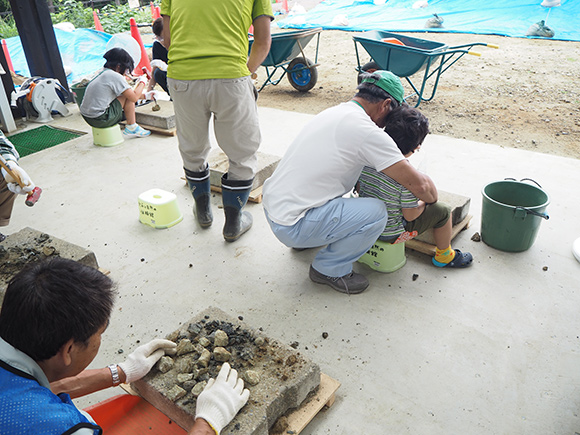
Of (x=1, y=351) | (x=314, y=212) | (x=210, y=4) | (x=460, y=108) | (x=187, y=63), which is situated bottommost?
(x=460, y=108)

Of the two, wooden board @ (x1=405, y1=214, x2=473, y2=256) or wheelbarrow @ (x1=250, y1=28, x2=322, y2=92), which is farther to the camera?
wheelbarrow @ (x1=250, y1=28, x2=322, y2=92)

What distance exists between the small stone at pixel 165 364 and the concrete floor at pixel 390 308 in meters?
0.38

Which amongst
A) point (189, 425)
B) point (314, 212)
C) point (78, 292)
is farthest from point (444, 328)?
point (78, 292)

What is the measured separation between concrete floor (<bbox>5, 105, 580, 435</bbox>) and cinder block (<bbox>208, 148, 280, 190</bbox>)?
11.2 inches

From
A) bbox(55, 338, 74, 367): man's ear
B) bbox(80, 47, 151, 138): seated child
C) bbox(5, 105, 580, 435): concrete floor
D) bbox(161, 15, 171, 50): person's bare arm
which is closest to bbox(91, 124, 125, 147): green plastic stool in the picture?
bbox(80, 47, 151, 138): seated child

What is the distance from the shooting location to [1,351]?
3.72 feet

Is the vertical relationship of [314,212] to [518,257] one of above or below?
above

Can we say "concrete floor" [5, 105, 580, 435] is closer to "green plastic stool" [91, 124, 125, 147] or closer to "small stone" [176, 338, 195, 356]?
"small stone" [176, 338, 195, 356]

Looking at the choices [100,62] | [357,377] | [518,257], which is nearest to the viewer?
[357,377]

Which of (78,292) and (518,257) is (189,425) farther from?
(518,257)

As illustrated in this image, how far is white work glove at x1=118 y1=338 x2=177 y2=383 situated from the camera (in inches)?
69.9

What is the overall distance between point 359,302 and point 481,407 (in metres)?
0.80

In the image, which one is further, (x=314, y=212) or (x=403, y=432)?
(x=314, y=212)

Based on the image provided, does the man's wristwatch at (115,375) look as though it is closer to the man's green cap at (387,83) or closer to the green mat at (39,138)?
the man's green cap at (387,83)
